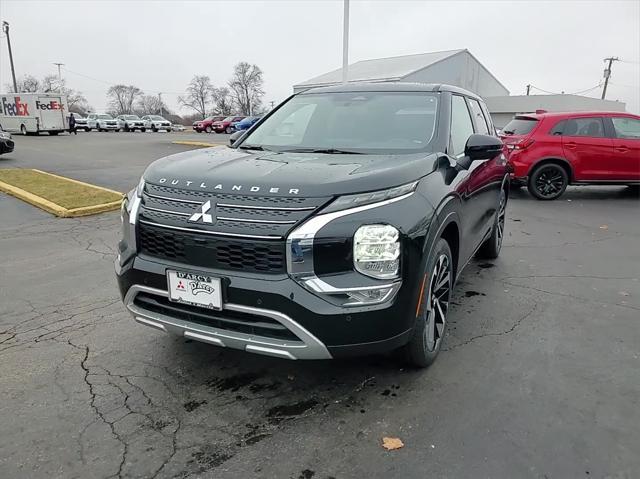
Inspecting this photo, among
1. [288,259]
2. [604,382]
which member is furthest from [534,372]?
[288,259]

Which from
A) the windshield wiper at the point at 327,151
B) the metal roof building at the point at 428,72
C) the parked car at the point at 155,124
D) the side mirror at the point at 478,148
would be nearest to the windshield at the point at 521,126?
the side mirror at the point at 478,148

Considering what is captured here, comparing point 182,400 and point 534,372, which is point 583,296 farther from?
point 182,400

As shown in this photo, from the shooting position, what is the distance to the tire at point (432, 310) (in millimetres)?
2756

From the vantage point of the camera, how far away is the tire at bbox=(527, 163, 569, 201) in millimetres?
9836

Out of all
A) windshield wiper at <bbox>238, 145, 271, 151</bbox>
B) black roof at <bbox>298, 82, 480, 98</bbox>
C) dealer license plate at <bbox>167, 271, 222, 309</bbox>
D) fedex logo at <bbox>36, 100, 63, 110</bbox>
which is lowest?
dealer license plate at <bbox>167, 271, 222, 309</bbox>

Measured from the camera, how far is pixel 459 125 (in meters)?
3.89

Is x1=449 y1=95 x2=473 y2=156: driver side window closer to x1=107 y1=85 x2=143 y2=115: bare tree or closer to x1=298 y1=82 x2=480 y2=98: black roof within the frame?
x1=298 y1=82 x2=480 y2=98: black roof

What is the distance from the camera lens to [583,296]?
14.6ft

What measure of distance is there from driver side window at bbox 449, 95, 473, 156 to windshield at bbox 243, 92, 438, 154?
19 centimetres

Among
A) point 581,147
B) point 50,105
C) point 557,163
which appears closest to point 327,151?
point 557,163

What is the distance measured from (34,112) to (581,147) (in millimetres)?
32502

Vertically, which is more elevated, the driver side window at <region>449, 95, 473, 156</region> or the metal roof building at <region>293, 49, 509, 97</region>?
the metal roof building at <region>293, 49, 509, 97</region>

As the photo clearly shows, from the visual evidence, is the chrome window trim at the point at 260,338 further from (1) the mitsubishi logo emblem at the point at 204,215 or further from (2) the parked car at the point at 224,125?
(2) the parked car at the point at 224,125

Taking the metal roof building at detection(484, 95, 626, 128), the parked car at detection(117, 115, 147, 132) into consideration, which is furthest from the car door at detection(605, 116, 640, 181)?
the parked car at detection(117, 115, 147, 132)
